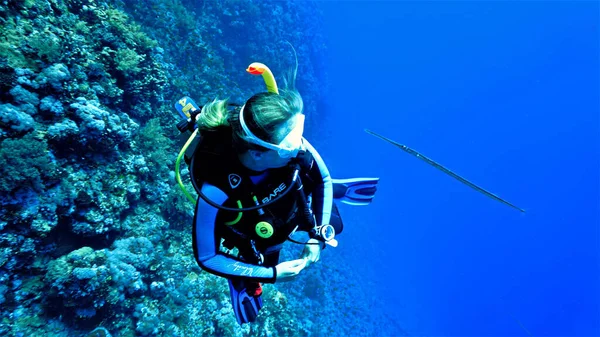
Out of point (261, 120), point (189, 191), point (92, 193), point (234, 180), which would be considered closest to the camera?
point (261, 120)

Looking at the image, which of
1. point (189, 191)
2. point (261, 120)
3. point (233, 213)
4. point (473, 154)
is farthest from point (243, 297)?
point (473, 154)

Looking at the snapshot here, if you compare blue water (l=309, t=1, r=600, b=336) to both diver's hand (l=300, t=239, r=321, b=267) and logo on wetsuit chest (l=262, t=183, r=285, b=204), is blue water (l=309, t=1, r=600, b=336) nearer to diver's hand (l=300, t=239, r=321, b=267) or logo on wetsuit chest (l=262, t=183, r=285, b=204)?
diver's hand (l=300, t=239, r=321, b=267)

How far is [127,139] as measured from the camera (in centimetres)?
530

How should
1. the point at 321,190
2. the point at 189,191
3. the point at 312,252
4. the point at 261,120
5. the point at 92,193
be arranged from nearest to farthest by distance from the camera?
the point at 261,120 < the point at 312,252 < the point at 321,190 < the point at 92,193 < the point at 189,191

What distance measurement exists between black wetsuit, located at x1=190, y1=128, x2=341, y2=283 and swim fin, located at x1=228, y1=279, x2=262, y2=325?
0.35 meters

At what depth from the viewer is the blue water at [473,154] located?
38.2m

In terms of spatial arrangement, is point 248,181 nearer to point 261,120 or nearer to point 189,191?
point 261,120

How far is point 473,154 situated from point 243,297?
90563 millimetres

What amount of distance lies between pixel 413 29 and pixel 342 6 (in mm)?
33481

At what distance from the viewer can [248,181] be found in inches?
67.2

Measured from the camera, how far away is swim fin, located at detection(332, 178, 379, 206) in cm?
311

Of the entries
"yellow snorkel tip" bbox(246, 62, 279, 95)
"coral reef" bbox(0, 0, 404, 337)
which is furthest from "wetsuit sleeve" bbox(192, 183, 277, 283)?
"coral reef" bbox(0, 0, 404, 337)

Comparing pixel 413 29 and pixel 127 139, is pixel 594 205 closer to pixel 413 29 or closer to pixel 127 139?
pixel 413 29

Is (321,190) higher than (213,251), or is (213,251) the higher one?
(321,190)
